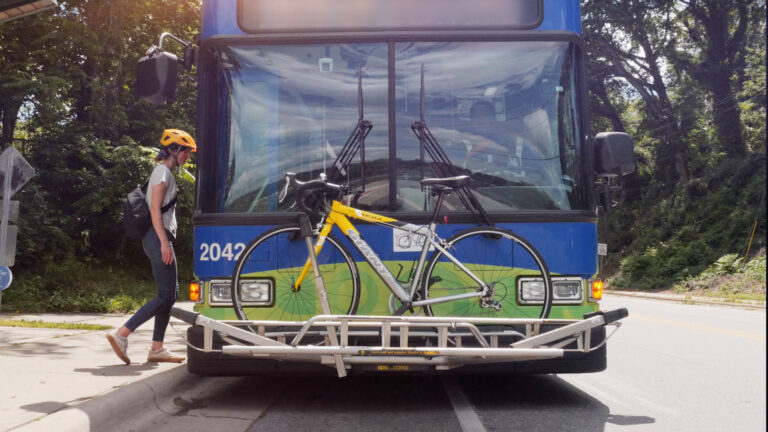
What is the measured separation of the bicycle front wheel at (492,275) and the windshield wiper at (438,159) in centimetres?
19

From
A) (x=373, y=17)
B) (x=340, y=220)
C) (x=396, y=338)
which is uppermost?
(x=373, y=17)

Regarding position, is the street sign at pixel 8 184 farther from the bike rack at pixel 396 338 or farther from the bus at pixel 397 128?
the bike rack at pixel 396 338

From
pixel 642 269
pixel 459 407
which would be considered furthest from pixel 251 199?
pixel 642 269

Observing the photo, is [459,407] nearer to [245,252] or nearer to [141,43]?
[245,252]

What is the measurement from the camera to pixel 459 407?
19.3 ft

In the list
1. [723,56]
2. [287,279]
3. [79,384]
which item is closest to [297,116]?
[287,279]

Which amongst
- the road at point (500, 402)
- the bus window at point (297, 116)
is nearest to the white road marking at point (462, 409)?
the road at point (500, 402)

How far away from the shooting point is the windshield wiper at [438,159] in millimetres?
5480

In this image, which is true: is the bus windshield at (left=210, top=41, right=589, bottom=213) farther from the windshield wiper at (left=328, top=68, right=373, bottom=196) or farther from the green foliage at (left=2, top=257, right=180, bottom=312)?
the green foliage at (left=2, top=257, right=180, bottom=312)

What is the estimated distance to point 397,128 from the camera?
554cm

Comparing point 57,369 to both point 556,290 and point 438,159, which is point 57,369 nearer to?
point 438,159

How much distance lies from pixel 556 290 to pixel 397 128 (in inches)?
63.8

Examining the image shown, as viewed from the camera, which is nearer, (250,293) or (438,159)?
(250,293)

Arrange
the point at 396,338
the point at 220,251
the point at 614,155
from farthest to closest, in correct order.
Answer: the point at 614,155, the point at 220,251, the point at 396,338
